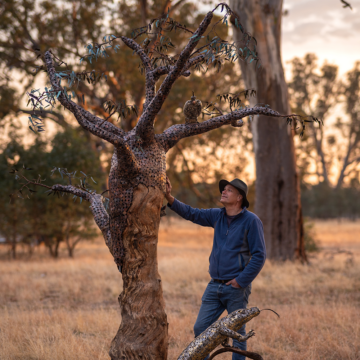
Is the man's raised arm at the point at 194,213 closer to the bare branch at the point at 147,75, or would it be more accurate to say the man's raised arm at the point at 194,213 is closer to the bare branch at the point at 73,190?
the bare branch at the point at 73,190

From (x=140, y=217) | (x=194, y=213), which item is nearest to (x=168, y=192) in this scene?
(x=194, y=213)

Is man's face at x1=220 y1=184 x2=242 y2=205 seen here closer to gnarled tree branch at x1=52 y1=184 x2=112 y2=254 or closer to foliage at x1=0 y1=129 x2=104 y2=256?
gnarled tree branch at x1=52 y1=184 x2=112 y2=254

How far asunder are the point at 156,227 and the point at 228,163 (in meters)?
16.6

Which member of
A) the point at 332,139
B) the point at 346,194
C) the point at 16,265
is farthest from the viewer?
the point at 346,194

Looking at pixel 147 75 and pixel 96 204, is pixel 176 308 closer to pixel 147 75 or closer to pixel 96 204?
pixel 96 204

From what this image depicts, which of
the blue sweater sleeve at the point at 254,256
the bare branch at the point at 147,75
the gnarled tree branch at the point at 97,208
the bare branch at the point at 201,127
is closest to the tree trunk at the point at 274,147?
the bare branch at the point at 201,127

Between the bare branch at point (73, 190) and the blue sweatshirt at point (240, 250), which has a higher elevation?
the bare branch at point (73, 190)

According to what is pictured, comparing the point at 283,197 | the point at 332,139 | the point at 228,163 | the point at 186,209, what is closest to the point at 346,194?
the point at 332,139

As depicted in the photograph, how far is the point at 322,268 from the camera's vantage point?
35.2 ft

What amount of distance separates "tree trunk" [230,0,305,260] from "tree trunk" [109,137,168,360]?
8.17 meters

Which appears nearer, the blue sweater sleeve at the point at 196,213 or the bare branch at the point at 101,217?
the bare branch at the point at 101,217

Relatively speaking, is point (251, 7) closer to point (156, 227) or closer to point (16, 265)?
point (156, 227)

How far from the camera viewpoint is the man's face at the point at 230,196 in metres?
3.90

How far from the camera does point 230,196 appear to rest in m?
3.91
